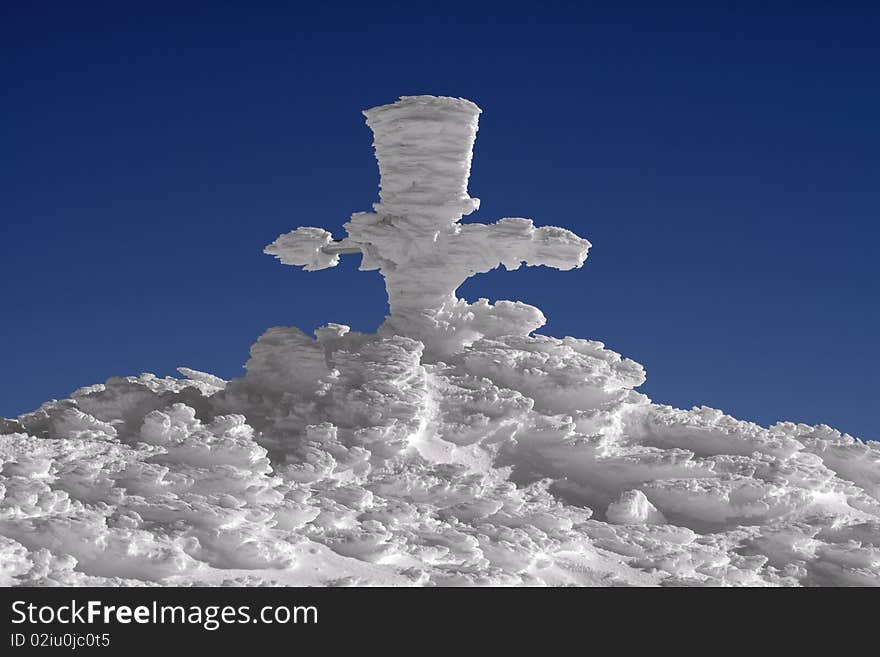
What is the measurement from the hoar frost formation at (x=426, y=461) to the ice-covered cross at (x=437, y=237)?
0.21 ft

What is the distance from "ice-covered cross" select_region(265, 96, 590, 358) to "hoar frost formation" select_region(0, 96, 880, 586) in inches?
2.5

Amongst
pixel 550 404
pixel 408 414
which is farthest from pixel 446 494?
pixel 550 404

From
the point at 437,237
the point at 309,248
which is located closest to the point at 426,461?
the point at 437,237

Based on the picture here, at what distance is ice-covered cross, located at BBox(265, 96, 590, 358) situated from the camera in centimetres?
3294

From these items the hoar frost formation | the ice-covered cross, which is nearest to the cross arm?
the hoar frost formation

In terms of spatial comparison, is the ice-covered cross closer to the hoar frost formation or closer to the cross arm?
the hoar frost formation

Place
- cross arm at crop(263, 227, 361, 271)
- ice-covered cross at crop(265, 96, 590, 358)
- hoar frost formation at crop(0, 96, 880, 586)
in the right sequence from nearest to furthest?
hoar frost formation at crop(0, 96, 880, 586) < ice-covered cross at crop(265, 96, 590, 358) < cross arm at crop(263, 227, 361, 271)

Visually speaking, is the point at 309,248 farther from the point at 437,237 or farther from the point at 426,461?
the point at 426,461

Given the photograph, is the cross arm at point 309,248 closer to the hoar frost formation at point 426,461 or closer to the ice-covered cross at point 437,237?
the hoar frost formation at point 426,461

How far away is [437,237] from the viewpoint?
1325 inches

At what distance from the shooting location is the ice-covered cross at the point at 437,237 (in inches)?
1297

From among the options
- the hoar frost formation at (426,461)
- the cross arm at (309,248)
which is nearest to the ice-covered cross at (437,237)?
the hoar frost formation at (426,461)
